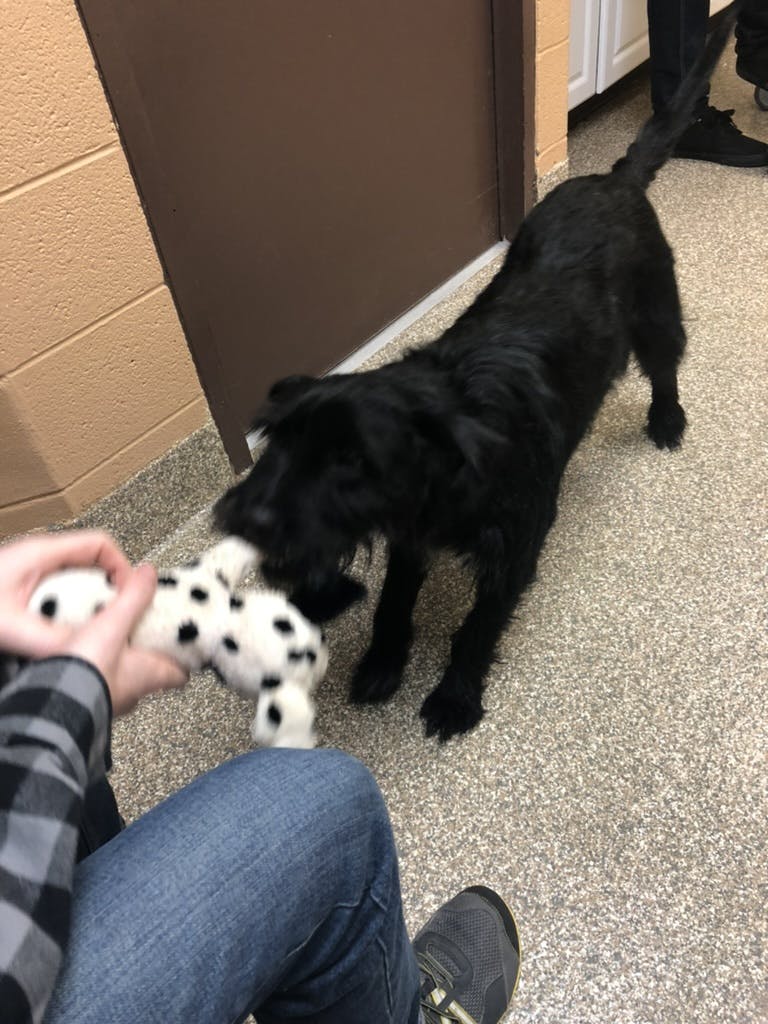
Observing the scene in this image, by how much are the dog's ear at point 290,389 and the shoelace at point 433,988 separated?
32.1 inches

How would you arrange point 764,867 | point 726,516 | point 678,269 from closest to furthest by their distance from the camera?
point 764,867 < point 726,516 < point 678,269

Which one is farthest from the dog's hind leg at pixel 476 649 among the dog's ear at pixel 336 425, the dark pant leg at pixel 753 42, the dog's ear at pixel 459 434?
the dark pant leg at pixel 753 42

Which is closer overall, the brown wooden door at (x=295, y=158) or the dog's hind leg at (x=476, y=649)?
the dog's hind leg at (x=476, y=649)

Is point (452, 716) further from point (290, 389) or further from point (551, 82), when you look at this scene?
point (551, 82)

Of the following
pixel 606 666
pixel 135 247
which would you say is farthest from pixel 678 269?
pixel 135 247

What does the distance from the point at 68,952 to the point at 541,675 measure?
1.02 metres

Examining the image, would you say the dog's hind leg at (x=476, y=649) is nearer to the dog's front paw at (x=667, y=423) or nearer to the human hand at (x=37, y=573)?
the dog's front paw at (x=667, y=423)

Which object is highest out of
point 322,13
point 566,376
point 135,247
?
point 322,13

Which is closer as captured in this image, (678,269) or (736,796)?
(736,796)

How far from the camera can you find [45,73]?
1.17 metres

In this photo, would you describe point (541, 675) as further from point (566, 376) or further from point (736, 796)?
point (566, 376)

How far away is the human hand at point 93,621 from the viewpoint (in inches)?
22.8

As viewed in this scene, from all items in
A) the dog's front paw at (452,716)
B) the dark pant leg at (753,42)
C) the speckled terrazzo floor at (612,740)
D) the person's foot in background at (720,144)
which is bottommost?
the speckled terrazzo floor at (612,740)

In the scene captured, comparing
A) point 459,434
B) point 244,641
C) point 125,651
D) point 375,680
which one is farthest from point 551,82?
point 125,651
